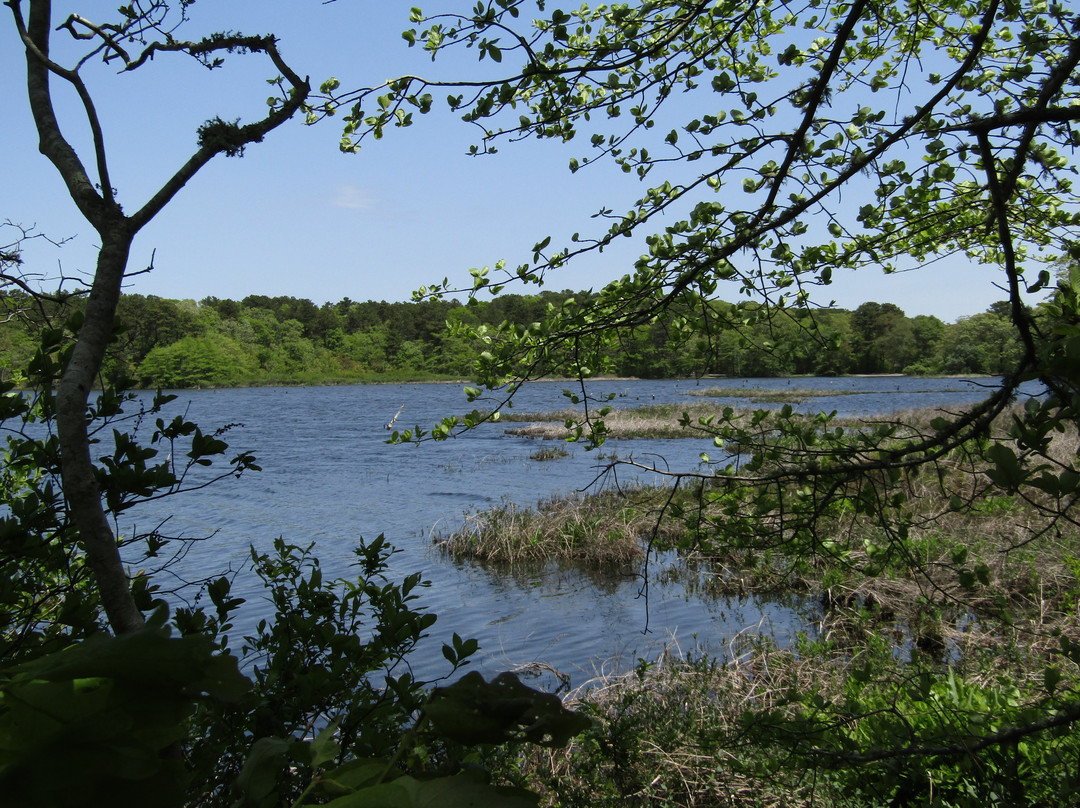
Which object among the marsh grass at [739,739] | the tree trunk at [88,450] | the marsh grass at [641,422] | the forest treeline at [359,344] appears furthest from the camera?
the forest treeline at [359,344]

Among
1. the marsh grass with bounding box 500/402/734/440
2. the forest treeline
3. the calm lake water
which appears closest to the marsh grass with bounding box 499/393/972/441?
the marsh grass with bounding box 500/402/734/440

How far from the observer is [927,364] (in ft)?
250

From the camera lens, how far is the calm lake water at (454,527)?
864cm

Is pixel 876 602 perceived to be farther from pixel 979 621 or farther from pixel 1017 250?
pixel 1017 250

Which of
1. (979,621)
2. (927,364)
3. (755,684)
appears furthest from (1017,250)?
(927,364)

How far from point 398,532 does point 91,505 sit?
1347cm

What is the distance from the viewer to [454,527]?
14.6 m

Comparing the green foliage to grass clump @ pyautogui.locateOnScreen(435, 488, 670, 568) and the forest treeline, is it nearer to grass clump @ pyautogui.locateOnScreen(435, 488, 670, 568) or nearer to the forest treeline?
grass clump @ pyautogui.locateOnScreen(435, 488, 670, 568)

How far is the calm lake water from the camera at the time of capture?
864 cm

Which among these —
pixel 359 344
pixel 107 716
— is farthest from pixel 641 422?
pixel 359 344

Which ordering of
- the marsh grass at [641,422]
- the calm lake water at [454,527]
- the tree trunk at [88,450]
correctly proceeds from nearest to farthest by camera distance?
1. the tree trunk at [88,450]
2. the calm lake water at [454,527]
3. the marsh grass at [641,422]

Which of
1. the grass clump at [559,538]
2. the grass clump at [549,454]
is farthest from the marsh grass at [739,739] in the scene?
the grass clump at [549,454]

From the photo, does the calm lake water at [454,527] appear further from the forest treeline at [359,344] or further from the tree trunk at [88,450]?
the forest treeline at [359,344]

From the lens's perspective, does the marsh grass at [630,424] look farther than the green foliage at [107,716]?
Yes
